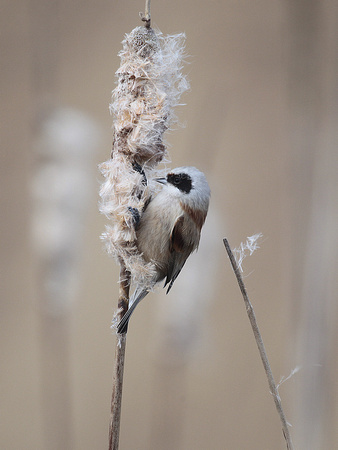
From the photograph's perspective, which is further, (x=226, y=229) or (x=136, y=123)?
(x=226, y=229)

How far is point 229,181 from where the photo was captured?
4.23 ft

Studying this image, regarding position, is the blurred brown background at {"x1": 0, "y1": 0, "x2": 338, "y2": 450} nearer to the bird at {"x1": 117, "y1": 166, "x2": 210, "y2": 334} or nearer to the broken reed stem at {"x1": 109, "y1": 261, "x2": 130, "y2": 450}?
the bird at {"x1": 117, "y1": 166, "x2": 210, "y2": 334}

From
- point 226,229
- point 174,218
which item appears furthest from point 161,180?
point 226,229

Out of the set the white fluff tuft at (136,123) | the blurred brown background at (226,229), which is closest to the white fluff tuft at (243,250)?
the white fluff tuft at (136,123)

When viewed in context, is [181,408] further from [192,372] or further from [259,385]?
[259,385]

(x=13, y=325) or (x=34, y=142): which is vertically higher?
(x=34, y=142)

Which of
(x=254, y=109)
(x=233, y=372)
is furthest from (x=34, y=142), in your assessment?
(x=233, y=372)

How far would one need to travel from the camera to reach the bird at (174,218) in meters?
0.68

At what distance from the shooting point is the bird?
A: 680 mm

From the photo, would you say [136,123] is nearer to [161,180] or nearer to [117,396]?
[161,180]

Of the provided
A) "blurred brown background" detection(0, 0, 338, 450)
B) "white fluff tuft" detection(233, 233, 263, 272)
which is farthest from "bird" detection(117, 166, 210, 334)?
"blurred brown background" detection(0, 0, 338, 450)

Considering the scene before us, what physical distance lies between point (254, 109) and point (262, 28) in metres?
0.24

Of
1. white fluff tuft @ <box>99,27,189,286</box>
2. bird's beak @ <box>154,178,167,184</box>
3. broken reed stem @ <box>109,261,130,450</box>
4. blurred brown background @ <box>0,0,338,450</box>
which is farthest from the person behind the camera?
blurred brown background @ <box>0,0,338,450</box>

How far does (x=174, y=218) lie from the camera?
0.70 meters
